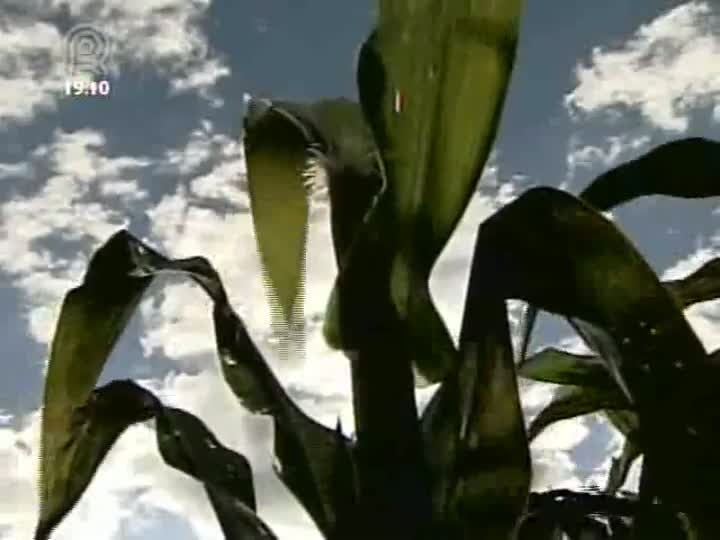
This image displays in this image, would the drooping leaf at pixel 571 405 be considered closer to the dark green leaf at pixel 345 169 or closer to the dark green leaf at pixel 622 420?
the dark green leaf at pixel 622 420

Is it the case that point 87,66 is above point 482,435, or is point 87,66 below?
above

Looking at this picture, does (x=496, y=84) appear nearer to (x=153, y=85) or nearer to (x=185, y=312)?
(x=185, y=312)

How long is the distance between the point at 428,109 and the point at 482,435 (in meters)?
0.12

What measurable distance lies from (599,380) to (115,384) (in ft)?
0.79

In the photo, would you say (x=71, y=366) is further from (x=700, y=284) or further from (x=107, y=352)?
(x=700, y=284)

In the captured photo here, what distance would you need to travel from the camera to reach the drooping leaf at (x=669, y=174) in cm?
42

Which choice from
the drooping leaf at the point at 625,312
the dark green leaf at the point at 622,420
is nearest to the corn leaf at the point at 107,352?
the drooping leaf at the point at 625,312

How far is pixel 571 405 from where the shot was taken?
0.55m

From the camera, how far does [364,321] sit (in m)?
0.39

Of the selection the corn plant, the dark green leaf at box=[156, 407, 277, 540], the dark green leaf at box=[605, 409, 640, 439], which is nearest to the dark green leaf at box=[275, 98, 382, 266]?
the corn plant

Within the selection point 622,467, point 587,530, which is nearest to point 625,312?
point 587,530

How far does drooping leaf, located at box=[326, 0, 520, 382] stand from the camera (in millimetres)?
372

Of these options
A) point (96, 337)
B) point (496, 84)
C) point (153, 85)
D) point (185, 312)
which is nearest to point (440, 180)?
point (496, 84)

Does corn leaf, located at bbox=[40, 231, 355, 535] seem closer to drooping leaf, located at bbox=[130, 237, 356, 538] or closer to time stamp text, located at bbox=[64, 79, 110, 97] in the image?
drooping leaf, located at bbox=[130, 237, 356, 538]
